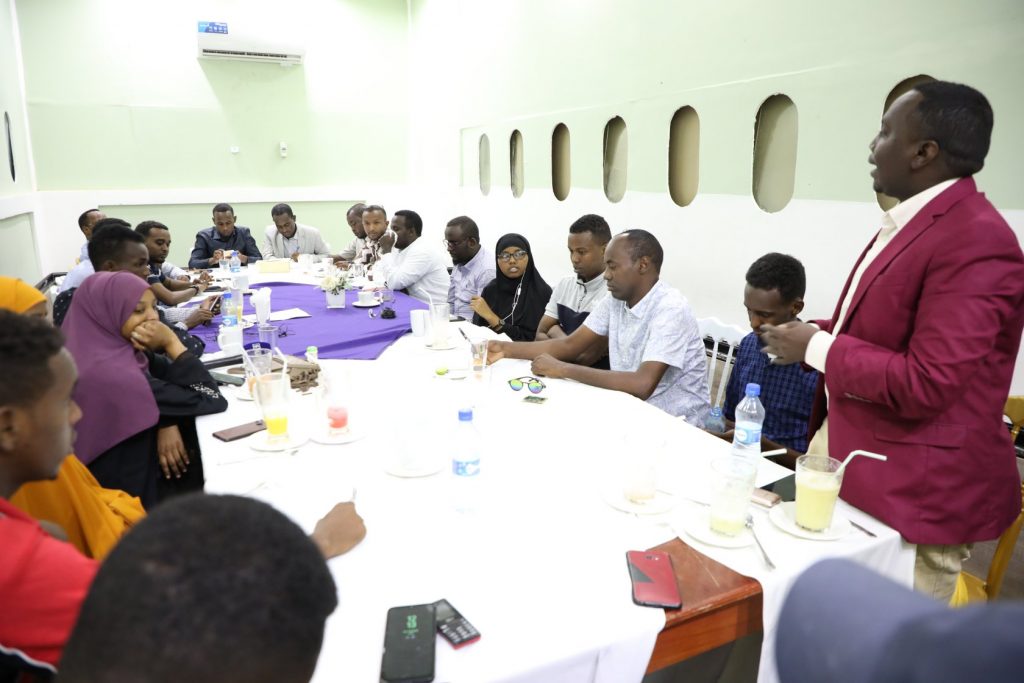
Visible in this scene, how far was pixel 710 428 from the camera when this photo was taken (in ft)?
7.61

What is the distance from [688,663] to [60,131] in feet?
26.9

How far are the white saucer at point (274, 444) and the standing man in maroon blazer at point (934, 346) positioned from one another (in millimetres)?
1287

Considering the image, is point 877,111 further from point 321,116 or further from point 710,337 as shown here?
point 321,116

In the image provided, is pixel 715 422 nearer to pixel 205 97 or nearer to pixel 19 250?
pixel 19 250

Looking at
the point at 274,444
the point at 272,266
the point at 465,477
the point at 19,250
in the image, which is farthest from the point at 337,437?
the point at 19,250

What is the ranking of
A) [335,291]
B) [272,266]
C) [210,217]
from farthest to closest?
1. [210,217]
2. [272,266]
3. [335,291]

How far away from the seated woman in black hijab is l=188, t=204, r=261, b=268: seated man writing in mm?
3226

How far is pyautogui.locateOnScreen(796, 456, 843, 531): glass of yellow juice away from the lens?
4.17ft

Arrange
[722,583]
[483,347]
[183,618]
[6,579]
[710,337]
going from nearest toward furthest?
1. [183,618]
2. [6,579]
3. [722,583]
4. [483,347]
5. [710,337]

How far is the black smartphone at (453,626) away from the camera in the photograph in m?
0.98

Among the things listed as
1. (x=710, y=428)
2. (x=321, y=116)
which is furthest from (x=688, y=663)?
(x=321, y=116)

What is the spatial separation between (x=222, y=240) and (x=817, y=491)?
617cm

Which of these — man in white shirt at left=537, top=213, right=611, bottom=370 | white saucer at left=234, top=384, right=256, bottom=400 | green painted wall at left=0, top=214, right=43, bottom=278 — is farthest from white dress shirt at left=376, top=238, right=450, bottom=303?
green painted wall at left=0, top=214, right=43, bottom=278

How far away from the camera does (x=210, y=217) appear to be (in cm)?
769
